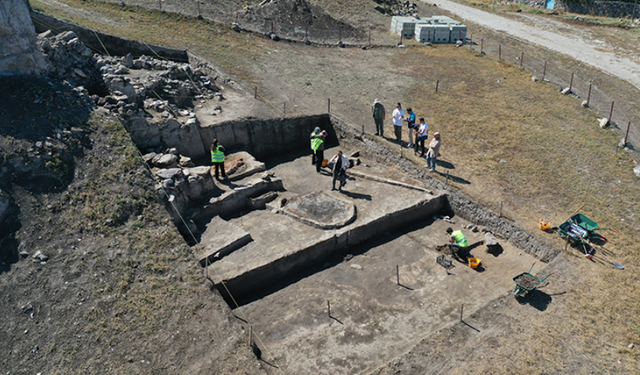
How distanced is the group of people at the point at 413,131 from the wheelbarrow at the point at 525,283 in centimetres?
480

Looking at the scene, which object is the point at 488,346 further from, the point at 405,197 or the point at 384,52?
the point at 384,52

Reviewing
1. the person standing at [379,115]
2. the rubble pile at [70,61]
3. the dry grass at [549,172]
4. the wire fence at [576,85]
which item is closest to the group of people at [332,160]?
the person standing at [379,115]

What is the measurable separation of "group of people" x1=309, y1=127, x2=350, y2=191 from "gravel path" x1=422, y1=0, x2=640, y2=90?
15.1 m

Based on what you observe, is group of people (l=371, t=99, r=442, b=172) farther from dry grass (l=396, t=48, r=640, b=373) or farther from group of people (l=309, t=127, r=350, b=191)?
group of people (l=309, t=127, r=350, b=191)

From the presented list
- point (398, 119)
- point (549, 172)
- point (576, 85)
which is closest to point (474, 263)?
point (549, 172)

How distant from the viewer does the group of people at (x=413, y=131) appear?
13539mm

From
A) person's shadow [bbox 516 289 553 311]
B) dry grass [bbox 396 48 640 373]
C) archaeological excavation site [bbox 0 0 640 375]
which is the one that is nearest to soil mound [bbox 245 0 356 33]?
archaeological excavation site [bbox 0 0 640 375]

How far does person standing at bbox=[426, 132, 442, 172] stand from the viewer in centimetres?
1333

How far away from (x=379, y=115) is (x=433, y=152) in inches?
103

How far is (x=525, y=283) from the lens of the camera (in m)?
9.68

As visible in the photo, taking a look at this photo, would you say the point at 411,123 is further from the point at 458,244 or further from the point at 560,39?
the point at 560,39

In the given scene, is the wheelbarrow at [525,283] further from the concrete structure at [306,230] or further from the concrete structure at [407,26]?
the concrete structure at [407,26]

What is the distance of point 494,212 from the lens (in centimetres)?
1216

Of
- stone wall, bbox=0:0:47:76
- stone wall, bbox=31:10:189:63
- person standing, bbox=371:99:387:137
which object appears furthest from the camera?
stone wall, bbox=31:10:189:63
